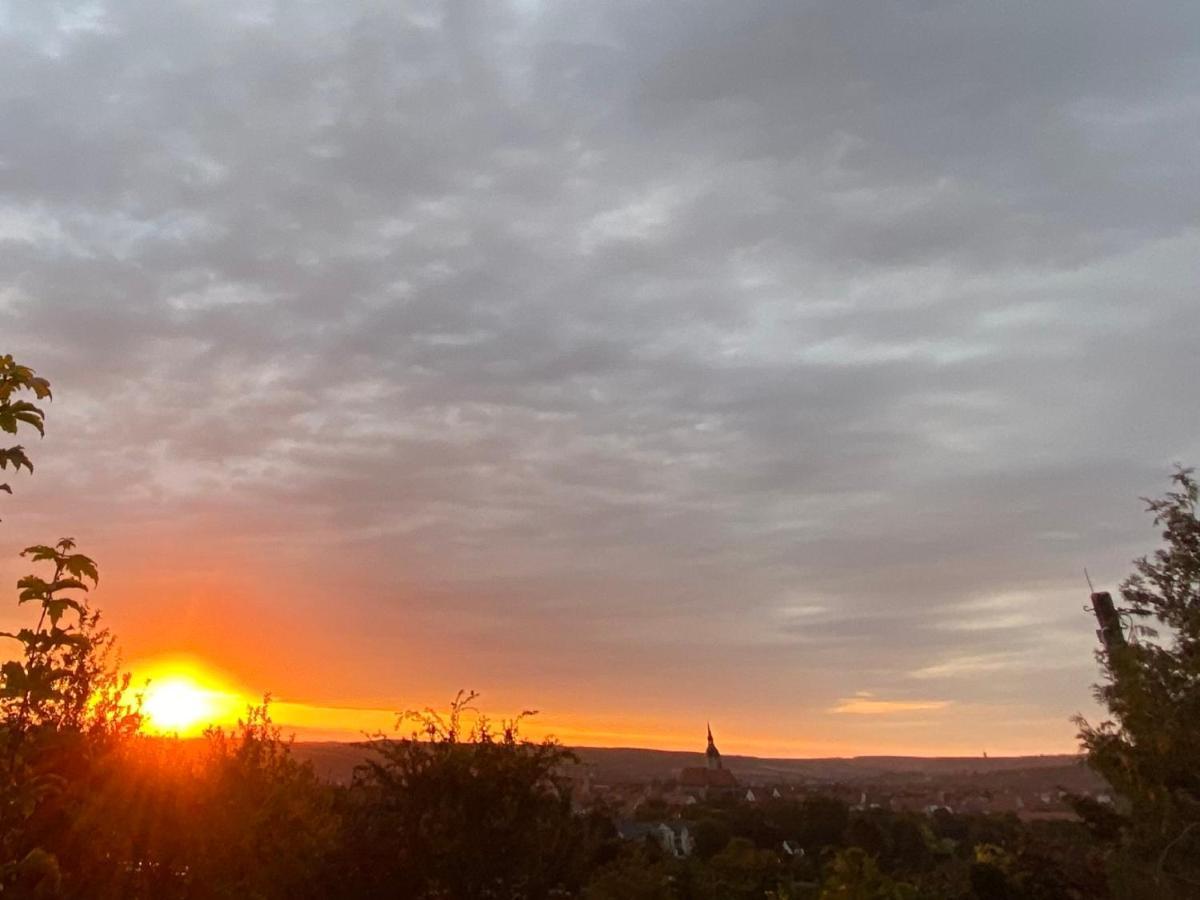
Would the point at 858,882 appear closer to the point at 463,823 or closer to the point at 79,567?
the point at 463,823

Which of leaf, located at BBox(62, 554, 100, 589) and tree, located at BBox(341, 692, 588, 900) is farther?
tree, located at BBox(341, 692, 588, 900)

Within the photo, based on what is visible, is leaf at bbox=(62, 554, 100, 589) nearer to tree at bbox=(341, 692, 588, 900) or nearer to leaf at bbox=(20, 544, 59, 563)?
leaf at bbox=(20, 544, 59, 563)

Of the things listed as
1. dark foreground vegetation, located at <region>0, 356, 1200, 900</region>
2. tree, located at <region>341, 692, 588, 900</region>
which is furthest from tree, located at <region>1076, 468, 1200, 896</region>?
tree, located at <region>341, 692, 588, 900</region>

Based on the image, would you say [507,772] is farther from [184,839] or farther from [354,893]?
[184,839]

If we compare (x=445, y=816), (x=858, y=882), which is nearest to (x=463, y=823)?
(x=445, y=816)

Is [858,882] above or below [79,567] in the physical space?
below

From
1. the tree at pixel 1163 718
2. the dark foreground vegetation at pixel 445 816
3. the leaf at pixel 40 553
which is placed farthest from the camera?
the tree at pixel 1163 718

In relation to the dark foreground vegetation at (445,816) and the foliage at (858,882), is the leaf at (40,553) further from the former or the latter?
the foliage at (858,882)

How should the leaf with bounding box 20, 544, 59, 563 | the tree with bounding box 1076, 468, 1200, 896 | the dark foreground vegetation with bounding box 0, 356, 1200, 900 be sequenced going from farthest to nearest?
the tree with bounding box 1076, 468, 1200, 896
the dark foreground vegetation with bounding box 0, 356, 1200, 900
the leaf with bounding box 20, 544, 59, 563

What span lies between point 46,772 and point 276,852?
10.4m

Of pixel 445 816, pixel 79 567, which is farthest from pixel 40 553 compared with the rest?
pixel 445 816

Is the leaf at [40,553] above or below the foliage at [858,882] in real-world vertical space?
above

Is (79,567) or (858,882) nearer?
(79,567)

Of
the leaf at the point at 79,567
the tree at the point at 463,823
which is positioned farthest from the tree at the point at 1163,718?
the leaf at the point at 79,567
